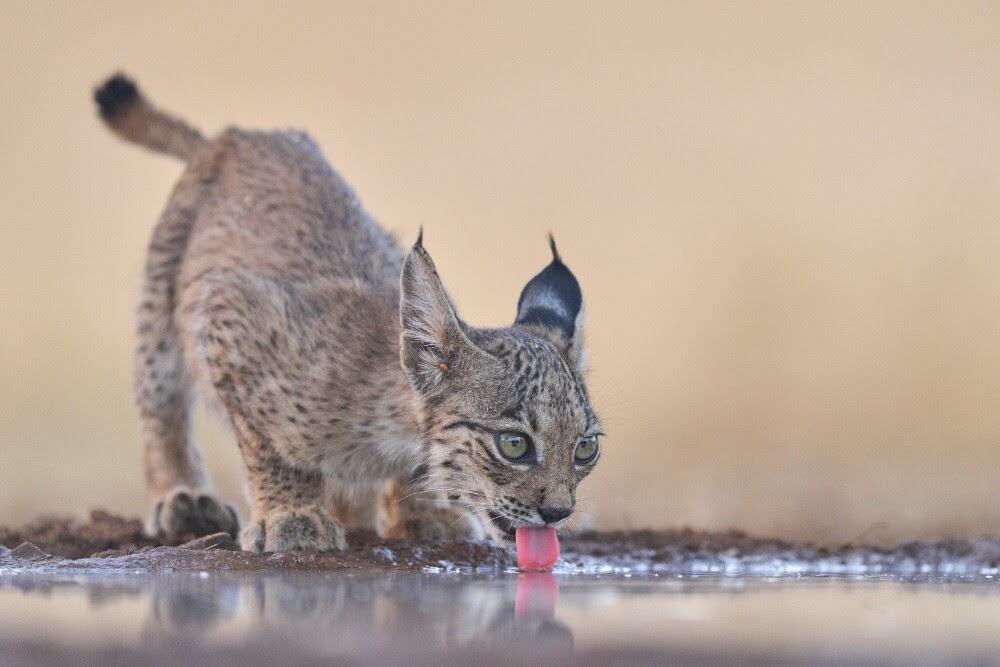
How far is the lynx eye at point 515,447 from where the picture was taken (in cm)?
552

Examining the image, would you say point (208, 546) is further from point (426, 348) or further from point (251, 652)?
point (251, 652)

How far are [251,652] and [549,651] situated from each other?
24.8 inches

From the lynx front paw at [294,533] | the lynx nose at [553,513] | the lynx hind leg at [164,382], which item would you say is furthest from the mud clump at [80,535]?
the lynx nose at [553,513]

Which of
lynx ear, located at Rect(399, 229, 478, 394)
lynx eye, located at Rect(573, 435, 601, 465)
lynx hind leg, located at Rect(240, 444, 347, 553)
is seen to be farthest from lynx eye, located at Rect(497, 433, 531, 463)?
lynx hind leg, located at Rect(240, 444, 347, 553)

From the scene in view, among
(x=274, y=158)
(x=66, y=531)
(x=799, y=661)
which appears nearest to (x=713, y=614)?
(x=799, y=661)

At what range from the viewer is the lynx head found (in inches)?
216

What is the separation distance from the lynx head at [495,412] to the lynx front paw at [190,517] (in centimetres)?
157

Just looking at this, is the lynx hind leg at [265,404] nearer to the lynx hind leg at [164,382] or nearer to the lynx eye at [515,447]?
the lynx hind leg at [164,382]

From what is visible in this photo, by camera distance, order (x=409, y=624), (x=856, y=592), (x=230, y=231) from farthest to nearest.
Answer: (x=230, y=231) < (x=856, y=592) < (x=409, y=624)

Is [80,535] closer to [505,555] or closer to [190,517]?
[190,517]

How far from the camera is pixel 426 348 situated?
586 centimetres

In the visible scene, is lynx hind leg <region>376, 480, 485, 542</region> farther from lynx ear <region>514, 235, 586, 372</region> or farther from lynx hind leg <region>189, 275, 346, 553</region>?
lynx ear <region>514, 235, 586, 372</region>

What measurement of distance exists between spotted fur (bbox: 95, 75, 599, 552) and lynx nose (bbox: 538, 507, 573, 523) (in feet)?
0.07

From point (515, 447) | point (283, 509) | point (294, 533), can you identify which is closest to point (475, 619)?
point (515, 447)
